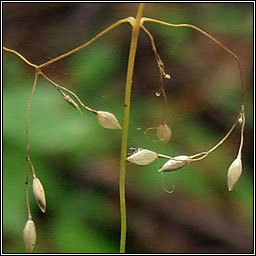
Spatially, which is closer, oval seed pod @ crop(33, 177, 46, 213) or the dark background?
oval seed pod @ crop(33, 177, 46, 213)

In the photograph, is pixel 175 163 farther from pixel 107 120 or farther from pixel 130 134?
pixel 130 134

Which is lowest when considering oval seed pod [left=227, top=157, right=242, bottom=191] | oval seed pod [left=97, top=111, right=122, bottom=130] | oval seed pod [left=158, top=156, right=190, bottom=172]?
oval seed pod [left=227, top=157, right=242, bottom=191]

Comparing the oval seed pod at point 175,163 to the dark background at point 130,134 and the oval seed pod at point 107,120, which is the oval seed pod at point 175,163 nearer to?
the oval seed pod at point 107,120

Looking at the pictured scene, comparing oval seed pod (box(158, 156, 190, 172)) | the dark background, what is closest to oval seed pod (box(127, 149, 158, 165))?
oval seed pod (box(158, 156, 190, 172))

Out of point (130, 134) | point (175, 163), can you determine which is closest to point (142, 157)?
point (175, 163)

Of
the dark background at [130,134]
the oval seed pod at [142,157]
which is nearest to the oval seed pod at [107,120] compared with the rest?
the oval seed pod at [142,157]

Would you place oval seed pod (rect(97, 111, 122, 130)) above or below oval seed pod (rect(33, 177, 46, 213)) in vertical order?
above

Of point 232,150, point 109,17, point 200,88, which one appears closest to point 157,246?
point 232,150

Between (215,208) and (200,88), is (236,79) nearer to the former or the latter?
(200,88)

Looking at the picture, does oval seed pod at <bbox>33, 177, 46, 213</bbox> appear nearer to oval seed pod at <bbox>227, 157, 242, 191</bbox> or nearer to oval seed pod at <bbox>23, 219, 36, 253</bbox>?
oval seed pod at <bbox>23, 219, 36, 253</bbox>
